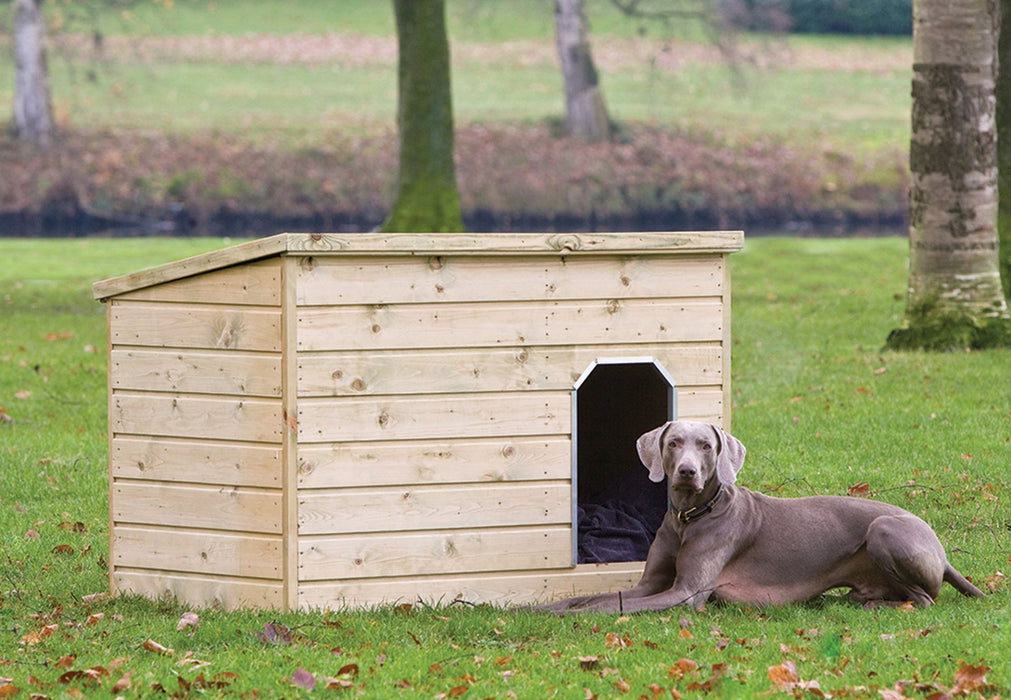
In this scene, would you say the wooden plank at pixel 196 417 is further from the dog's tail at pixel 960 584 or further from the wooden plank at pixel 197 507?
the dog's tail at pixel 960 584

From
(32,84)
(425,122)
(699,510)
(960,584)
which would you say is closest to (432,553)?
(699,510)

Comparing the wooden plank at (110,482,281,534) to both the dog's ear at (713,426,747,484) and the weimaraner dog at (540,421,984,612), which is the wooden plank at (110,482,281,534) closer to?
the weimaraner dog at (540,421,984,612)

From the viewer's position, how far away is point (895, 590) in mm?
5953

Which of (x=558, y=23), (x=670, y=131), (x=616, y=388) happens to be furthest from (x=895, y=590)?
(x=670, y=131)

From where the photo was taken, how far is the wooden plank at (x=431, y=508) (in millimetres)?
6047

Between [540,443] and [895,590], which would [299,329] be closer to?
[540,443]

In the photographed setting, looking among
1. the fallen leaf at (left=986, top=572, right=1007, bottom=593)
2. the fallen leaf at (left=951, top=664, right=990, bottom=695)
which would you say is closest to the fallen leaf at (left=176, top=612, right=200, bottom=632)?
the fallen leaf at (left=951, top=664, right=990, bottom=695)

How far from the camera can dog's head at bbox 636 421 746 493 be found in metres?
5.73

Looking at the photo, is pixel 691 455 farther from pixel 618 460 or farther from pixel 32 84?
pixel 32 84

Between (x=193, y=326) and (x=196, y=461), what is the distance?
0.63m

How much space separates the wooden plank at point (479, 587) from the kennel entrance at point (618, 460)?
1.51ft

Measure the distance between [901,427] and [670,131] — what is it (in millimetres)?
23918

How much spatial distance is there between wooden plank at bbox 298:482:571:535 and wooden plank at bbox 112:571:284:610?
14.0 inches

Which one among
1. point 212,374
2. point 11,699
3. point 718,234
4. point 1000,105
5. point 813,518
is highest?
point 1000,105
